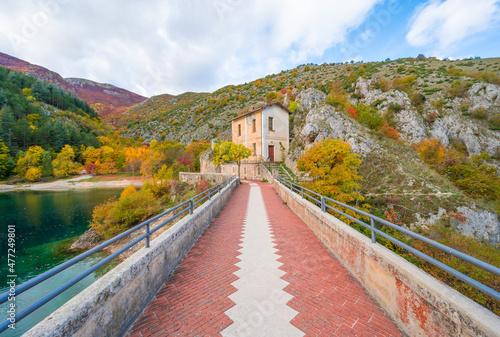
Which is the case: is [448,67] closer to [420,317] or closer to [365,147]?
[365,147]

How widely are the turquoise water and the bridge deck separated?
32.1 ft

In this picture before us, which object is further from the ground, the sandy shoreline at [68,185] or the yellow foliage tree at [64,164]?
the yellow foliage tree at [64,164]

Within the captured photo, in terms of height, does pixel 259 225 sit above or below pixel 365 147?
below

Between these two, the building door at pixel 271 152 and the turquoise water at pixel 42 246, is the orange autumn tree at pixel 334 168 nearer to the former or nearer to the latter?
the building door at pixel 271 152

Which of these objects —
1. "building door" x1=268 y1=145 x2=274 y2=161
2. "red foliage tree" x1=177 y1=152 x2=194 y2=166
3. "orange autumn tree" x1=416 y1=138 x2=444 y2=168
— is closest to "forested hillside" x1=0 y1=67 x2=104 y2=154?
"red foliage tree" x1=177 y1=152 x2=194 y2=166

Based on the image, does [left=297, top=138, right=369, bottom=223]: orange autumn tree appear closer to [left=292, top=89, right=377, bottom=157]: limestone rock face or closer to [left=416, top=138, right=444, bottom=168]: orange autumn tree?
[left=292, top=89, right=377, bottom=157]: limestone rock face

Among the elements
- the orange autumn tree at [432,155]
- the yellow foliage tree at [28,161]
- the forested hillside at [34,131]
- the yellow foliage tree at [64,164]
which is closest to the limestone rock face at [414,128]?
the orange autumn tree at [432,155]

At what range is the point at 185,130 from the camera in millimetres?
75438

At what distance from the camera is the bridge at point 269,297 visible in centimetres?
197

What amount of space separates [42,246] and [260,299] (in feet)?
68.7

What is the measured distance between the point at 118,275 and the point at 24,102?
110000 millimetres

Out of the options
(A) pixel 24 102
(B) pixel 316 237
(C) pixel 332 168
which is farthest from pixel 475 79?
(A) pixel 24 102

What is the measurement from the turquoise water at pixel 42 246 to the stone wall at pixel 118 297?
951 cm

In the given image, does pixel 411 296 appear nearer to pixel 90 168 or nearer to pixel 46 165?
pixel 90 168
